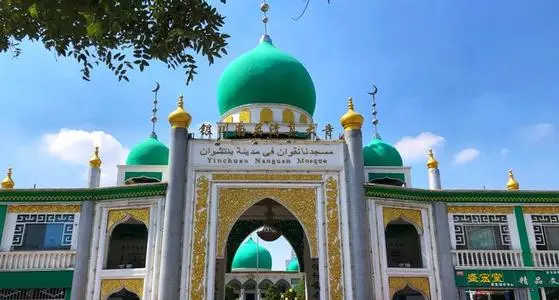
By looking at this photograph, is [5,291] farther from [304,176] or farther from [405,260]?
[405,260]

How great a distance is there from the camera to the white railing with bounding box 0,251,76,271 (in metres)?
13.2

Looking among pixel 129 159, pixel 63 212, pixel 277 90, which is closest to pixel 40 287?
pixel 63 212

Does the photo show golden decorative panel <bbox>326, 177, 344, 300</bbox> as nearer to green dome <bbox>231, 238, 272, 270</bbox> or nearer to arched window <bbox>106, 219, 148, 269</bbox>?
arched window <bbox>106, 219, 148, 269</bbox>

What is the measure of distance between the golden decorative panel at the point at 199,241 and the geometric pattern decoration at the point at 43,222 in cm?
355

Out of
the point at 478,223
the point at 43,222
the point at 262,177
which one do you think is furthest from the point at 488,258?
the point at 43,222

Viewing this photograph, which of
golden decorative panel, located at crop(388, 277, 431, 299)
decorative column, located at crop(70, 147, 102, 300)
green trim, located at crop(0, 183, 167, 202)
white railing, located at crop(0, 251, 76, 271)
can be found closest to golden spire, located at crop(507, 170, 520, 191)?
golden decorative panel, located at crop(388, 277, 431, 299)

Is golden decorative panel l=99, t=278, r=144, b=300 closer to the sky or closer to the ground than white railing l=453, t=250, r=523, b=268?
closer to the ground

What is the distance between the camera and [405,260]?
54.4ft

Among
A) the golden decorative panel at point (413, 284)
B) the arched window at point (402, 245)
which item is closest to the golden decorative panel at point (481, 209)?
the golden decorative panel at point (413, 284)

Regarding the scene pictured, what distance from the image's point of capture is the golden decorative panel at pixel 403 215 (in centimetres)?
1380

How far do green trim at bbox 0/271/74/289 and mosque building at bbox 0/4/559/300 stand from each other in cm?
3

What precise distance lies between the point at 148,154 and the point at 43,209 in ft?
13.3

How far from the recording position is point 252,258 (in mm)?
31391

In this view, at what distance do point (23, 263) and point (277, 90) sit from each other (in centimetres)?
909
